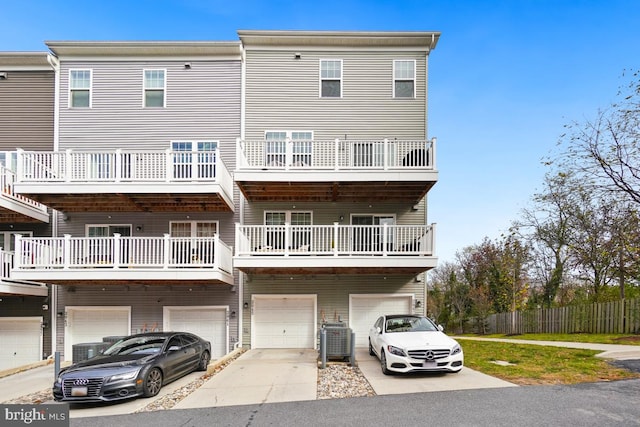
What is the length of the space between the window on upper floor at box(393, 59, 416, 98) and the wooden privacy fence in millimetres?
11932

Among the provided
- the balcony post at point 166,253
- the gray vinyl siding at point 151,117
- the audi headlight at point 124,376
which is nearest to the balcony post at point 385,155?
the gray vinyl siding at point 151,117

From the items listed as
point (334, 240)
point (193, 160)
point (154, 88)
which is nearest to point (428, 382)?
point (334, 240)

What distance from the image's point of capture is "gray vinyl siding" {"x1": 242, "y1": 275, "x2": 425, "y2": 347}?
15875mm

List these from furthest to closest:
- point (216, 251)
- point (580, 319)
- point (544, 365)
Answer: point (580, 319) < point (216, 251) < point (544, 365)

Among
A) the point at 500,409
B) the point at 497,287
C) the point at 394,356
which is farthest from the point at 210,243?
the point at 497,287

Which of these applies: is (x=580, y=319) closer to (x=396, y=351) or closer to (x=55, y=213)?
(x=396, y=351)

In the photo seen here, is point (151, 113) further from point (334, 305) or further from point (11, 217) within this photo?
point (334, 305)

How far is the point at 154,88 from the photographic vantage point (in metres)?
16.7

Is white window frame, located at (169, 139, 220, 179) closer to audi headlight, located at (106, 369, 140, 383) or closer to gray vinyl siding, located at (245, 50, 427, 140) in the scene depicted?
gray vinyl siding, located at (245, 50, 427, 140)

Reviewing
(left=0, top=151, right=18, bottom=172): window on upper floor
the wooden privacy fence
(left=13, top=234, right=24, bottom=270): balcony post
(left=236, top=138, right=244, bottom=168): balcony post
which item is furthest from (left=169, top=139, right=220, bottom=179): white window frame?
the wooden privacy fence

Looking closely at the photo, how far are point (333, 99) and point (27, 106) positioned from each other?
39.4 feet

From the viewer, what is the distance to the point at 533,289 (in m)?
30.0

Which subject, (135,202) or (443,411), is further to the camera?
(135,202)

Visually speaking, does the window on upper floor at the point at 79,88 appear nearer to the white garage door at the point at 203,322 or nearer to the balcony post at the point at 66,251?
the balcony post at the point at 66,251
